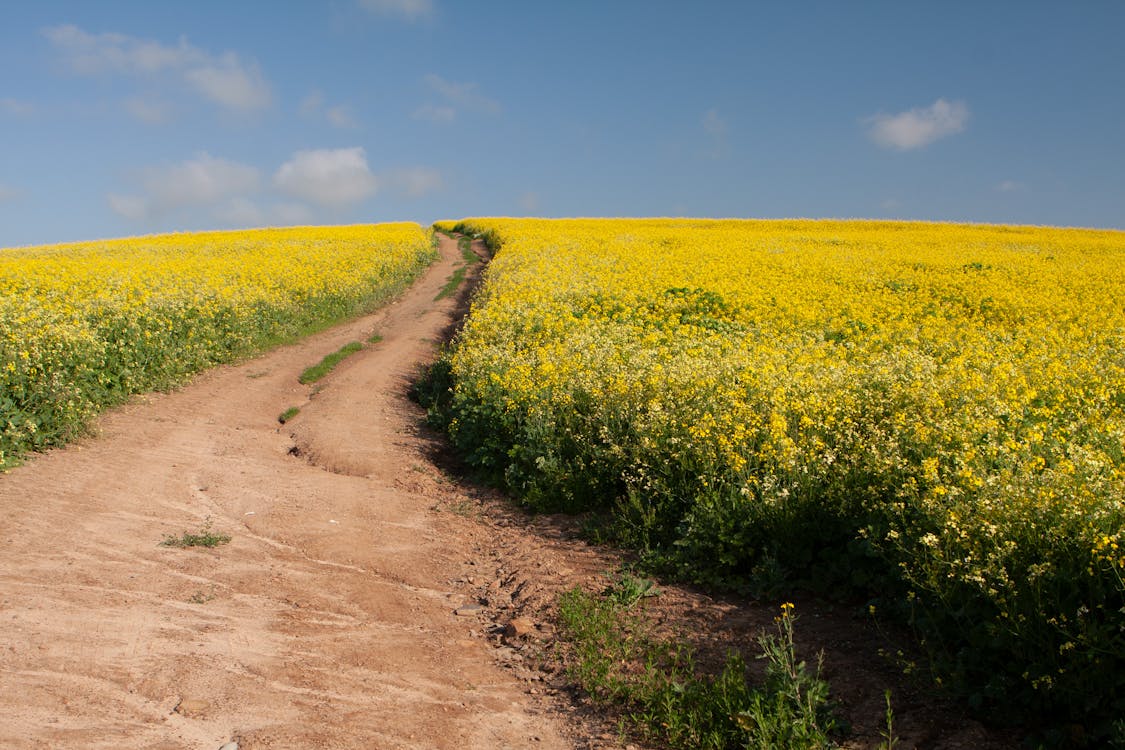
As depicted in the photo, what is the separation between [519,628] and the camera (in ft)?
20.7

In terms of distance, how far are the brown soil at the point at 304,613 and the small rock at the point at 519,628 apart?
4 cm

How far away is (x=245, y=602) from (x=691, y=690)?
12.7 ft

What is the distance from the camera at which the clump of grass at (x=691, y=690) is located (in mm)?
4570

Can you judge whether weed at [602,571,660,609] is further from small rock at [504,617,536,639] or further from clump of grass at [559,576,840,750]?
small rock at [504,617,536,639]

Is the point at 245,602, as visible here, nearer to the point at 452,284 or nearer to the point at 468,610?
the point at 468,610

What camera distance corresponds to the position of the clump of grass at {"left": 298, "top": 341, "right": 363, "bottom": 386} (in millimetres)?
17188

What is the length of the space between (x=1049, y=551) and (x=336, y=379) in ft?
46.6

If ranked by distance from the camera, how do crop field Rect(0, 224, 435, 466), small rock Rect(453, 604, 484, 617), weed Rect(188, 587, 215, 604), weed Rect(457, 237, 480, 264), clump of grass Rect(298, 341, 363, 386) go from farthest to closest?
weed Rect(457, 237, 480, 264)
clump of grass Rect(298, 341, 363, 386)
crop field Rect(0, 224, 435, 466)
small rock Rect(453, 604, 484, 617)
weed Rect(188, 587, 215, 604)

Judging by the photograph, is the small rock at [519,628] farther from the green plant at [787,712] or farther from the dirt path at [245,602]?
the green plant at [787,712]

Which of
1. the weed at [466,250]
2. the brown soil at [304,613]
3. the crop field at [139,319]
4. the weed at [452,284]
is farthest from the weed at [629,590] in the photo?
the weed at [466,250]

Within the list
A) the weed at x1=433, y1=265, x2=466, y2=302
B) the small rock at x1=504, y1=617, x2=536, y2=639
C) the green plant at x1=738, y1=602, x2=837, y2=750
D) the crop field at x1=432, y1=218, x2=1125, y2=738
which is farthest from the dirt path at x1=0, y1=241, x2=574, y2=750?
the weed at x1=433, y1=265, x2=466, y2=302

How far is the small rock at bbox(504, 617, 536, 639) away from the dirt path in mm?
242

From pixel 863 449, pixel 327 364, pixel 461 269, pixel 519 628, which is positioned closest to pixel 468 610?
pixel 519 628

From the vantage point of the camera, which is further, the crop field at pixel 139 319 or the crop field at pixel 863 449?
the crop field at pixel 139 319
